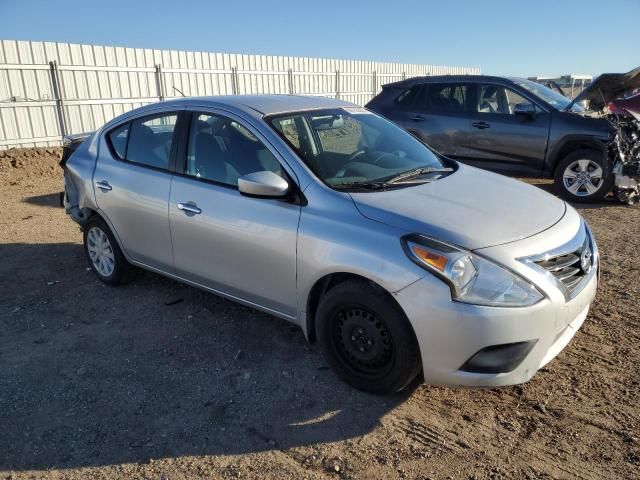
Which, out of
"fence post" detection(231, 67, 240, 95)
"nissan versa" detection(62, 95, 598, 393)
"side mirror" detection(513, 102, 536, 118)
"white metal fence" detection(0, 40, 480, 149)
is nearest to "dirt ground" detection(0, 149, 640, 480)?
"nissan versa" detection(62, 95, 598, 393)

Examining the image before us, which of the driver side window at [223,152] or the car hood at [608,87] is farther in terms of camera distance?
the car hood at [608,87]

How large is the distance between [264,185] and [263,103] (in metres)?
1.03

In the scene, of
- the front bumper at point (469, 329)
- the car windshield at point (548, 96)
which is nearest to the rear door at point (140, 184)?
the front bumper at point (469, 329)

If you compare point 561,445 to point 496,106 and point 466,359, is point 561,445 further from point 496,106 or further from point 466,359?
point 496,106

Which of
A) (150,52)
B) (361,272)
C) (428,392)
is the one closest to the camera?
(361,272)

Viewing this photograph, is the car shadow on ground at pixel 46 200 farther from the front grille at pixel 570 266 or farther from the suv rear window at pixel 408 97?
the front grille at pixel 570 266

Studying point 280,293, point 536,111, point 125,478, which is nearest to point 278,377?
point 280,293

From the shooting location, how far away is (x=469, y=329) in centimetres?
259

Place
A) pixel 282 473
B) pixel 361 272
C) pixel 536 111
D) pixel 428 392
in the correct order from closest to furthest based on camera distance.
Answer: pixel 282 473 < pixel 361 272 < pixel 428 392 < pixel 536 111

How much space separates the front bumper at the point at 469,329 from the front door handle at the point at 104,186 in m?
2.93

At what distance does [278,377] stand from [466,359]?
1.27m

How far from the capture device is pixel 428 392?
10.3ft

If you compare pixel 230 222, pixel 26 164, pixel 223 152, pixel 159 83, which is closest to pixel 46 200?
pixel 26 164

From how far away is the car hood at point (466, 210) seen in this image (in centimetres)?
281
